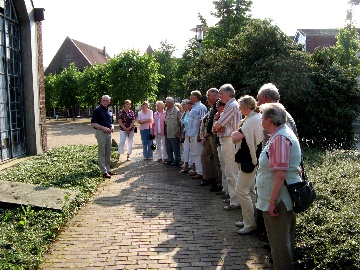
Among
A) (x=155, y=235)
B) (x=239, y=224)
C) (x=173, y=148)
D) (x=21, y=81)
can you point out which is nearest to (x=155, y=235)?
(x=155, y=235)

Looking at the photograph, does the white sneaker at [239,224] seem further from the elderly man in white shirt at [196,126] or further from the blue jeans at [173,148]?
the blue jeans at [173,148]

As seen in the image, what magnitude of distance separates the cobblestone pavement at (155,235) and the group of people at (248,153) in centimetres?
43

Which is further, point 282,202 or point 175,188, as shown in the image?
point 175,188

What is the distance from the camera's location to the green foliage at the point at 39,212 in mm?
4637

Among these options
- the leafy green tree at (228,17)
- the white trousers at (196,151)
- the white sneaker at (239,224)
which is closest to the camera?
the white sneaker at (239,224)

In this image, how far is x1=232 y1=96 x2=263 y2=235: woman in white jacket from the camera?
18.3 feet

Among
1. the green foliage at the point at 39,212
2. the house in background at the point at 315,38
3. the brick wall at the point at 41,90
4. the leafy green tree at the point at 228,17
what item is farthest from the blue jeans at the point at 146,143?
the house in background at the point at 315,38

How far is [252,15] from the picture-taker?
2717cm

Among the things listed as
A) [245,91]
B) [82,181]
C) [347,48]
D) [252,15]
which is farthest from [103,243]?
[347,48]

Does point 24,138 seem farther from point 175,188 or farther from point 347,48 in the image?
point 347,48

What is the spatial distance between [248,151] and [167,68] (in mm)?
40277

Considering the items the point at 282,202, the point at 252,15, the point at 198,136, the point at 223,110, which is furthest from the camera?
the point at 252,15

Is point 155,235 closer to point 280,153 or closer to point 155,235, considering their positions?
point 155,235

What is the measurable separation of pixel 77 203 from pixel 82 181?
1.43 m
